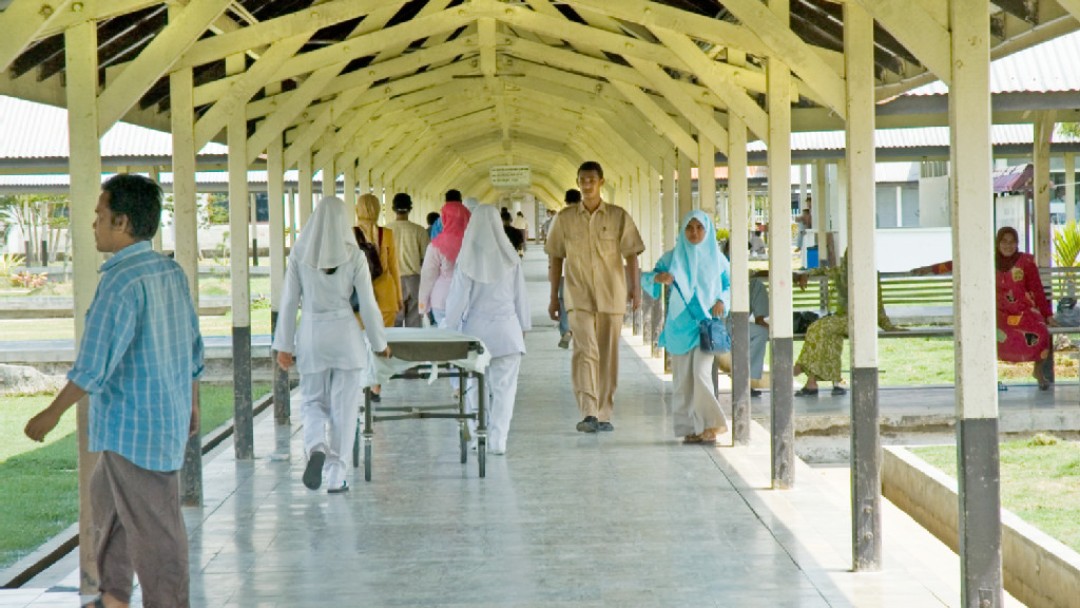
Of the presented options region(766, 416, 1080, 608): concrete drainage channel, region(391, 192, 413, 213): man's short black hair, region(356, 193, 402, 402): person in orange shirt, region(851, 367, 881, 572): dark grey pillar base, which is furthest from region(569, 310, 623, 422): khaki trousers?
region(851, 367, 881, 572): dark grey pillar base

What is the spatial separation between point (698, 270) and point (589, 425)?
1389 mm

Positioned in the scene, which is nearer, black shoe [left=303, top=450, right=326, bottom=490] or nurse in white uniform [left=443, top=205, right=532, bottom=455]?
black shoe [left=303, top=450, right=326, bottom=490]

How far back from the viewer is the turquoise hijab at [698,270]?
31.2 feet

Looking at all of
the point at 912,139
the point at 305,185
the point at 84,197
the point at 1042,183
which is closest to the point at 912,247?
the point at 912,139

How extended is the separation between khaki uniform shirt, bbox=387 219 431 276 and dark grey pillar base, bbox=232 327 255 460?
4.30 metres

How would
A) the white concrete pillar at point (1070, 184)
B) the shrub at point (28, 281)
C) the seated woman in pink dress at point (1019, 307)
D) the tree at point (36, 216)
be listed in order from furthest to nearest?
the tree at point (36, 216)
the shrub at point (28, 281)
the white concrete pillar at point (1070, 184)
the seated woman in pink dress at point (1019, 307)

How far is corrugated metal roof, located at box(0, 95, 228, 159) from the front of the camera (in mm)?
16938

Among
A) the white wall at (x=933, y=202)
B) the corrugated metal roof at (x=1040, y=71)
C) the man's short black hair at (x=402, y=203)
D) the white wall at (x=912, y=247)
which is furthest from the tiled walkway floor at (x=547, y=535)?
the white wall at (x=933, y=202)

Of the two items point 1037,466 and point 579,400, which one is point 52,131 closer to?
point 579,400

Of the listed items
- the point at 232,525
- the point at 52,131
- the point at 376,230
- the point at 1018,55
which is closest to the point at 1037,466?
the point at 1018,55

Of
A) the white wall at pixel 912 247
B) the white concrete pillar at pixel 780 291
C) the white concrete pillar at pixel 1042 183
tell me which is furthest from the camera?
the white wall at pixel 912 247

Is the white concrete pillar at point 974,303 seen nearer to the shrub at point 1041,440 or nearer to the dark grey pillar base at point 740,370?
the dark grey pillar base at point 740,370

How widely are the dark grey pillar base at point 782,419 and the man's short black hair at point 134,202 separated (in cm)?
420

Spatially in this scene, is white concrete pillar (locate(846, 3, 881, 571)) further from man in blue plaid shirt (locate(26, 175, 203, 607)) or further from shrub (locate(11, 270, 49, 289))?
shrub (locate(11, 270, 49, 289))
